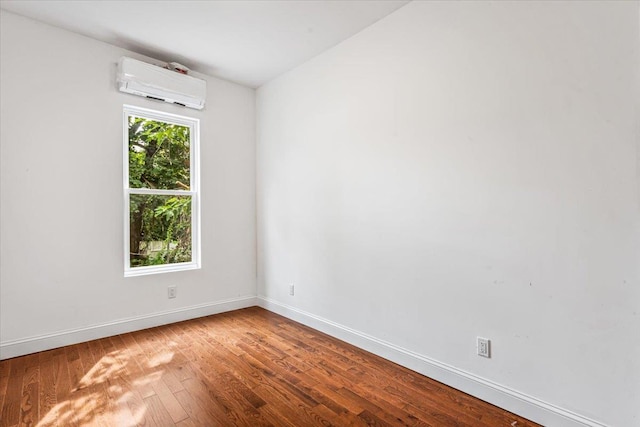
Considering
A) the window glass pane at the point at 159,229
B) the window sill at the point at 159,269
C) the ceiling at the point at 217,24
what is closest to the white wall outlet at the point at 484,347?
the ceiling at the point at 217,24

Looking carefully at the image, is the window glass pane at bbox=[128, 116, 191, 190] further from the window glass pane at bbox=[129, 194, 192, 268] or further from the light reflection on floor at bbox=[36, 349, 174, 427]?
the light reflection on floor at bbox=[36, 349, 174, 427]

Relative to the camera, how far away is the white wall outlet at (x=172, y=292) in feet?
11.5

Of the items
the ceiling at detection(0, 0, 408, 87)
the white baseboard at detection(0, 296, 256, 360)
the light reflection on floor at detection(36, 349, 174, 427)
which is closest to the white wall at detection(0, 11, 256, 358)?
the white baseboard at detection(0, 296, 256, 360)

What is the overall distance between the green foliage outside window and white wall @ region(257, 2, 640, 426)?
1579 mm

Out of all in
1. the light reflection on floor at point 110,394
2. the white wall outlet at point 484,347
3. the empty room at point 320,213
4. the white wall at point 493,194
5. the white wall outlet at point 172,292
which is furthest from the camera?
the white wall outlet at point 172,292

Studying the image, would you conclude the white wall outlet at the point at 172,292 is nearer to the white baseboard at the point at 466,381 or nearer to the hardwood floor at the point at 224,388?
the hardwood floor at the point at 224,388

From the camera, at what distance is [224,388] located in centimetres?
219

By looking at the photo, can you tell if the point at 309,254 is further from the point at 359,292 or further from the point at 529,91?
the point at 529,91

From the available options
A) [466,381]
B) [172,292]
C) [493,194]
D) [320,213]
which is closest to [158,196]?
[172,292]

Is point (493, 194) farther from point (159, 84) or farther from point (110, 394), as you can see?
point (159, 84)

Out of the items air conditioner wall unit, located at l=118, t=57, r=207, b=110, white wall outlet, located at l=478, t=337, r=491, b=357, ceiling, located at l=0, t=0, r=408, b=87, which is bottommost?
white wall outlet, located at l=478, t=337, r=491, b=357

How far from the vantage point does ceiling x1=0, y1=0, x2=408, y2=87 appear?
254cm

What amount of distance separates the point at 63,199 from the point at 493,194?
3445 millimetres

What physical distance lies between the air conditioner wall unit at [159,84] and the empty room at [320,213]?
0.07ft
